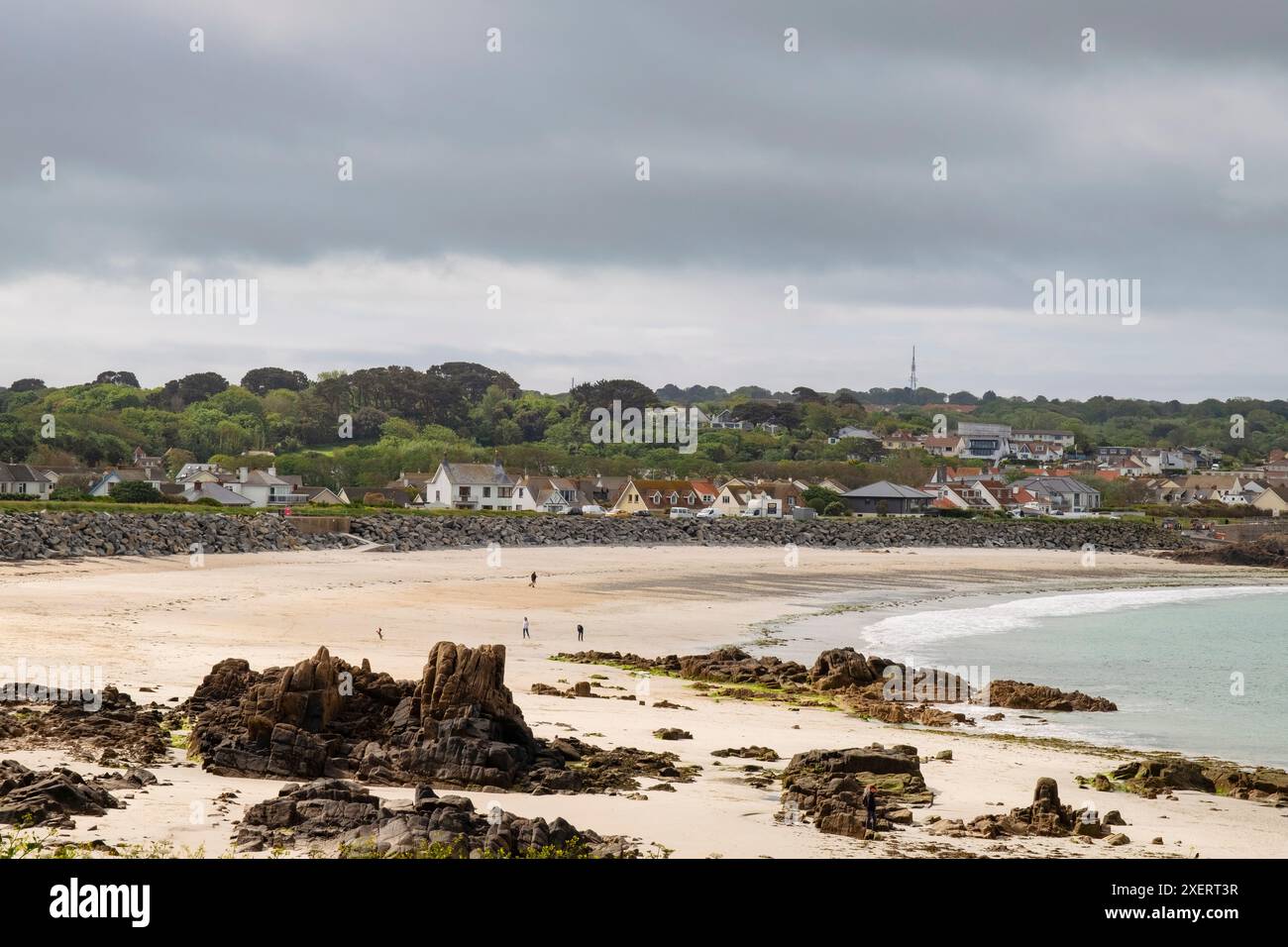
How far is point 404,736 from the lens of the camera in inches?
576

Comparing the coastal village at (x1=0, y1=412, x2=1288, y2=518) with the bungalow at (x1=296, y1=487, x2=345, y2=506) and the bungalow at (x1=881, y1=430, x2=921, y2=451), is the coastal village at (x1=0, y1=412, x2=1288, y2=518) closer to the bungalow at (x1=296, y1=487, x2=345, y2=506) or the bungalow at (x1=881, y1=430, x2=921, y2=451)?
the bungalow at (x1=296, y1=487, x2=345, y2=506)

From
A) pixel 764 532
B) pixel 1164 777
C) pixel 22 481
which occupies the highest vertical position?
pixel 22 481

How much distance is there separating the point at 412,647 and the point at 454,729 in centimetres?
1187

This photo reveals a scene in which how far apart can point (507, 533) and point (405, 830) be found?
57.2m

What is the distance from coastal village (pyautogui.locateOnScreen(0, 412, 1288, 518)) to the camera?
263 feet

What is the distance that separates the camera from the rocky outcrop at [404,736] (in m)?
14.0

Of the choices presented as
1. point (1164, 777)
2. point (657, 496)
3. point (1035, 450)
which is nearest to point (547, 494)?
point (657, 496)

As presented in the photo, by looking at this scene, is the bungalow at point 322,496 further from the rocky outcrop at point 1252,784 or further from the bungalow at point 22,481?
the rocky outcrop at point 1252,784

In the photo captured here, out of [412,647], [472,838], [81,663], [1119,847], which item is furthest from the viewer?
[412,647]

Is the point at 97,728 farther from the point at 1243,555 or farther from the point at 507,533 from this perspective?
the point at 1243,555
